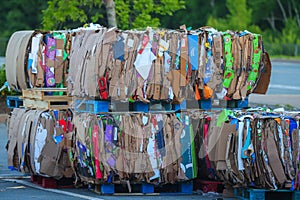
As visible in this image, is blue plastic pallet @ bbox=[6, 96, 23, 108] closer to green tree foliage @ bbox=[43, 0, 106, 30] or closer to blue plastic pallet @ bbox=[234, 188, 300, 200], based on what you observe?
blue plastic pallet @ bbox=[234, 188, 300, 200]

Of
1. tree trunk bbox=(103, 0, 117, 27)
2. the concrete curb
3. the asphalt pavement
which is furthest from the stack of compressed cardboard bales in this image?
the asphalt pavement

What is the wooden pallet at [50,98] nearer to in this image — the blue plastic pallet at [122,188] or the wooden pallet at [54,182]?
the wooden pallet at [54,182]

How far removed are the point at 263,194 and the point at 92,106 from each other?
2.11 m

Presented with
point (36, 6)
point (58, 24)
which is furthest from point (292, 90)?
point (36, 6)

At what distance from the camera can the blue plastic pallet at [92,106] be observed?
10.0 meters

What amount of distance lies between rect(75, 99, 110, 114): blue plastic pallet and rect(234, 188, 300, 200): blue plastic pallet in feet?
5.71

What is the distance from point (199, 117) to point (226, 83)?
0.57 m

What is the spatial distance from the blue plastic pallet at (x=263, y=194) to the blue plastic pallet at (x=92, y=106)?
1742mm

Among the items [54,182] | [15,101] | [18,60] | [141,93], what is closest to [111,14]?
[15,101]

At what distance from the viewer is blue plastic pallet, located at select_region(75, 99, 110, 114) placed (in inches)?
394

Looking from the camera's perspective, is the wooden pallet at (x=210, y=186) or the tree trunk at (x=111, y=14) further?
the tree trunk at (x=111, y=14)

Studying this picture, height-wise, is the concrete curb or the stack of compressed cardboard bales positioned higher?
the stack of compressed cardboard bales

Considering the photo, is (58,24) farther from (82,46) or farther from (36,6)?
(36,6)

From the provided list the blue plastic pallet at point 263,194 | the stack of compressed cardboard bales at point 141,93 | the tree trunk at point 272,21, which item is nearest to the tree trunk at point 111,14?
the stack of compressed cardboard bales at point 141,93
